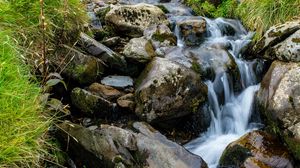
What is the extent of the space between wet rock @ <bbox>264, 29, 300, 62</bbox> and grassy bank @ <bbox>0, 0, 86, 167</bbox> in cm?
305

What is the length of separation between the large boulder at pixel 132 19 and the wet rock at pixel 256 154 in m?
3.61

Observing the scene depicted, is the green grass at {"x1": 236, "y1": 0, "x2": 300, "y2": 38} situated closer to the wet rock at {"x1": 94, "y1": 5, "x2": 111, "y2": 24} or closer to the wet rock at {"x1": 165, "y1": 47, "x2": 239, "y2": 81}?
the wet rock at {"x1": 165, "y1": 47, "x2": 239, "y2": 81}

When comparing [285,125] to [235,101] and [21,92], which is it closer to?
[235,101]

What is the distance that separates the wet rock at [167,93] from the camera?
5336 millimetres

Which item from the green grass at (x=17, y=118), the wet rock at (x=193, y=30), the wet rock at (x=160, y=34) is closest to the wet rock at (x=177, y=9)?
the wet rock at (x=193, y=30)

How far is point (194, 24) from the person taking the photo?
7.87 m

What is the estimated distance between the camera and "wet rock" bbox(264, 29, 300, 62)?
553 centimetres

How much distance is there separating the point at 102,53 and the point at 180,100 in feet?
4.72

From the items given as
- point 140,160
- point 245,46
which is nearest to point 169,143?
point 140,160

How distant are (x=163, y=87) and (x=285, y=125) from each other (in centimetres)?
167

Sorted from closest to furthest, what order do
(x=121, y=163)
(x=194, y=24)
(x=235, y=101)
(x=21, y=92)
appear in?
1. (x=21, y=92)
2. (x=121, y=163)
3. (x=235, y=101)
4. (x=194, y=24)

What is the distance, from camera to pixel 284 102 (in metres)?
4.77

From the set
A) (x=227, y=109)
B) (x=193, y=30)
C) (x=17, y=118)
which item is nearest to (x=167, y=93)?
(x=227, y=109)

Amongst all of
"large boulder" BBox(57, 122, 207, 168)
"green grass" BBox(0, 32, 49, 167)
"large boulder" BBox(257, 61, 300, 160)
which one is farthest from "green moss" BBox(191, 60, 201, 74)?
"green grass" BBox(0, 32, 49, 167)
